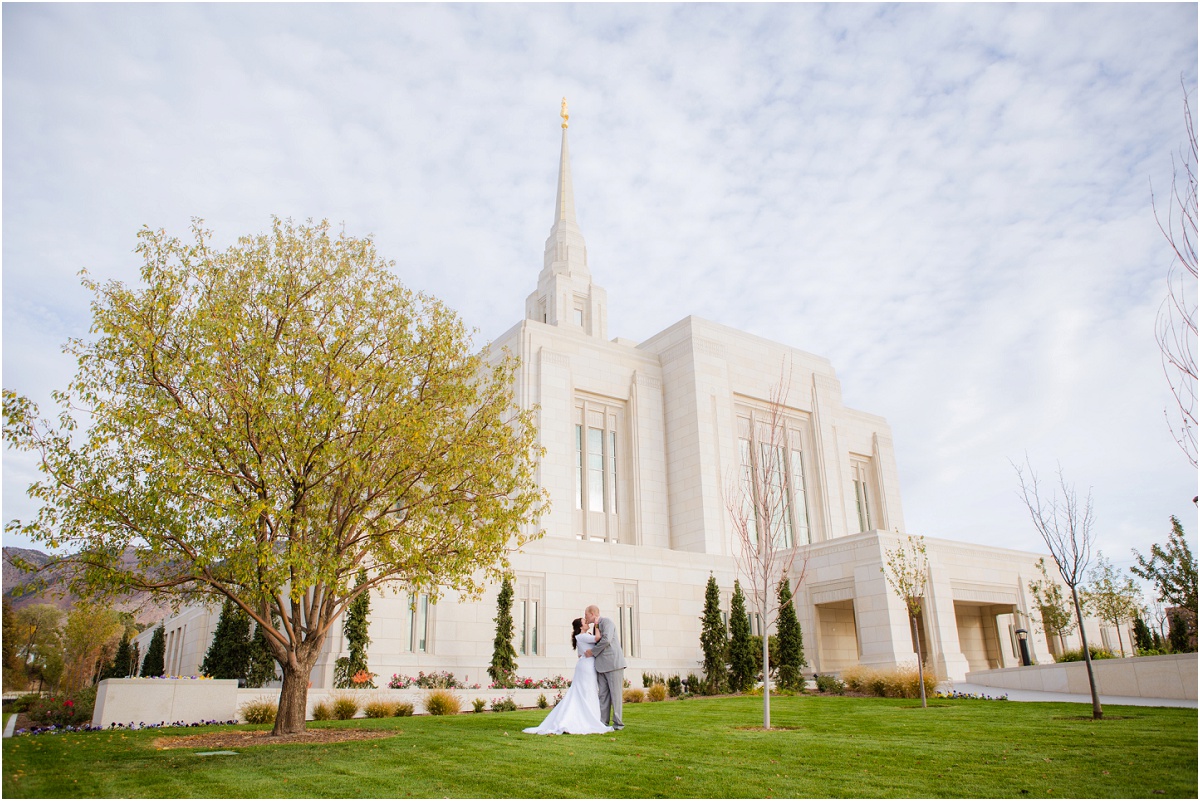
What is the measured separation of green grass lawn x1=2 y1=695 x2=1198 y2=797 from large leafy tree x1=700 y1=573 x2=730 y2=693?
37.0 feet

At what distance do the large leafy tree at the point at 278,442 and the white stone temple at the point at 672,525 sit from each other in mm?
8313

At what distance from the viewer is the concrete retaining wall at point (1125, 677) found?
16.5 metres

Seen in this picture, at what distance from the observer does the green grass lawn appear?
7457mm

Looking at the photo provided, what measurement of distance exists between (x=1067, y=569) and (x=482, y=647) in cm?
1540

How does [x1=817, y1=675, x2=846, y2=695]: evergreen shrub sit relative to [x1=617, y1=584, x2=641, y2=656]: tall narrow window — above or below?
below

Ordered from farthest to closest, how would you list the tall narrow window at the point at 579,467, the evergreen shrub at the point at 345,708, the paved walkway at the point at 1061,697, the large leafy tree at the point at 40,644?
the large leafy tree at the point at 40,644 → the tall narrow window at the point at 579,467 → the evergreen shrub at the point at 345,708 → the paved walkway at the point at 1061,697

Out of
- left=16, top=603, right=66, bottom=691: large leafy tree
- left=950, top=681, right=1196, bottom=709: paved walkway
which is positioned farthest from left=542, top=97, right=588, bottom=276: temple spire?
left=16, top=603, right=66, bottom=691: large leafy tree

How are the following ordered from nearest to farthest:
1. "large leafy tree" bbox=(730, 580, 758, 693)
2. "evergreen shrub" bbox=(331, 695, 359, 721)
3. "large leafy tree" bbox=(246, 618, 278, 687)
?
"evergreen shrub" bbox=(331, 695, 359, 721) → "large leafy tree" bbox=(246, 618, 278, 687) → "large leafy tree" bbox=(730, 580, 758, 693)

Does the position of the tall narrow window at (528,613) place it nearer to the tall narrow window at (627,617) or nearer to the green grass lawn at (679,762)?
the tall narrow window at (627,617)

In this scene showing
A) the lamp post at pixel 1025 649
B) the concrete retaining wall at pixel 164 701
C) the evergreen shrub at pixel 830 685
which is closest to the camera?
the concrete retaining wall at pixel 164 701

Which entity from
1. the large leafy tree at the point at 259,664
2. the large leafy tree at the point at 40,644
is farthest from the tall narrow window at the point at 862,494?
the large leafy tree at the point at 40,644

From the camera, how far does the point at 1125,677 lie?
58.2 ft

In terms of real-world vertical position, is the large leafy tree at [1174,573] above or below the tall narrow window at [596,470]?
below

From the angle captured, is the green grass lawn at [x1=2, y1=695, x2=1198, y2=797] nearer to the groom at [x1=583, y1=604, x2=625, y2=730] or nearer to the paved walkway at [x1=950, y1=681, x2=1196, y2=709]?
the groom at [x1=583, y1=604, x2=625, y2=730]
